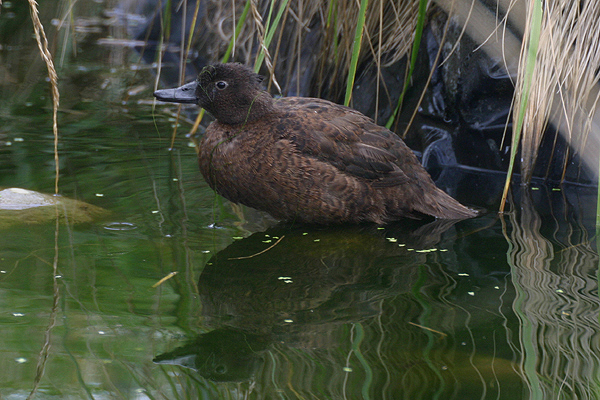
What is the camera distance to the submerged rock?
3.88m

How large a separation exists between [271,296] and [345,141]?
1283 millimetres

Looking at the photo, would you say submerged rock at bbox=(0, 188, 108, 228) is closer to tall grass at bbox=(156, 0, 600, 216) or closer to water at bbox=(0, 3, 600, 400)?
water at bbox=(0, 3, 600, 400)

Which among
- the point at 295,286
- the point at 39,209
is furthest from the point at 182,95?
the point at 295,286

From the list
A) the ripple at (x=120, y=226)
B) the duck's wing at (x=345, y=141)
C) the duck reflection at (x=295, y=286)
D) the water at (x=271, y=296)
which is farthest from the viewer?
the duck's wing at (x=345, y=141)

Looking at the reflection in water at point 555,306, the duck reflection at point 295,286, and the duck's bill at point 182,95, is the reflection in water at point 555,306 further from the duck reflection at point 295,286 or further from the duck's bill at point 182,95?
the duck's bill at point 182,95

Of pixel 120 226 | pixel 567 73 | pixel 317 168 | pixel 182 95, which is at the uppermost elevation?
pixel 567 73

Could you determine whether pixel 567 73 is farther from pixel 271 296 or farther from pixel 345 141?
pixel 271 296

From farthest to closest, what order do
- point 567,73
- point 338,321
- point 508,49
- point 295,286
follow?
point 508,49, point 567,73, point 295,286, point 338,321

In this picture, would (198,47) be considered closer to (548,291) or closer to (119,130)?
(119,130)

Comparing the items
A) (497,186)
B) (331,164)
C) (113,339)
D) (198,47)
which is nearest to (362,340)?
(113,339)

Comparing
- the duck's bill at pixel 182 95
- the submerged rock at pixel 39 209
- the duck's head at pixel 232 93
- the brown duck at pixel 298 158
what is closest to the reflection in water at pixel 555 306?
the brown duck at pixel 298 158

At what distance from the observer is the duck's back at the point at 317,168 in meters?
3.90

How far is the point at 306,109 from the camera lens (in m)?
4.15

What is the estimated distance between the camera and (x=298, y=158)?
3914 mm
